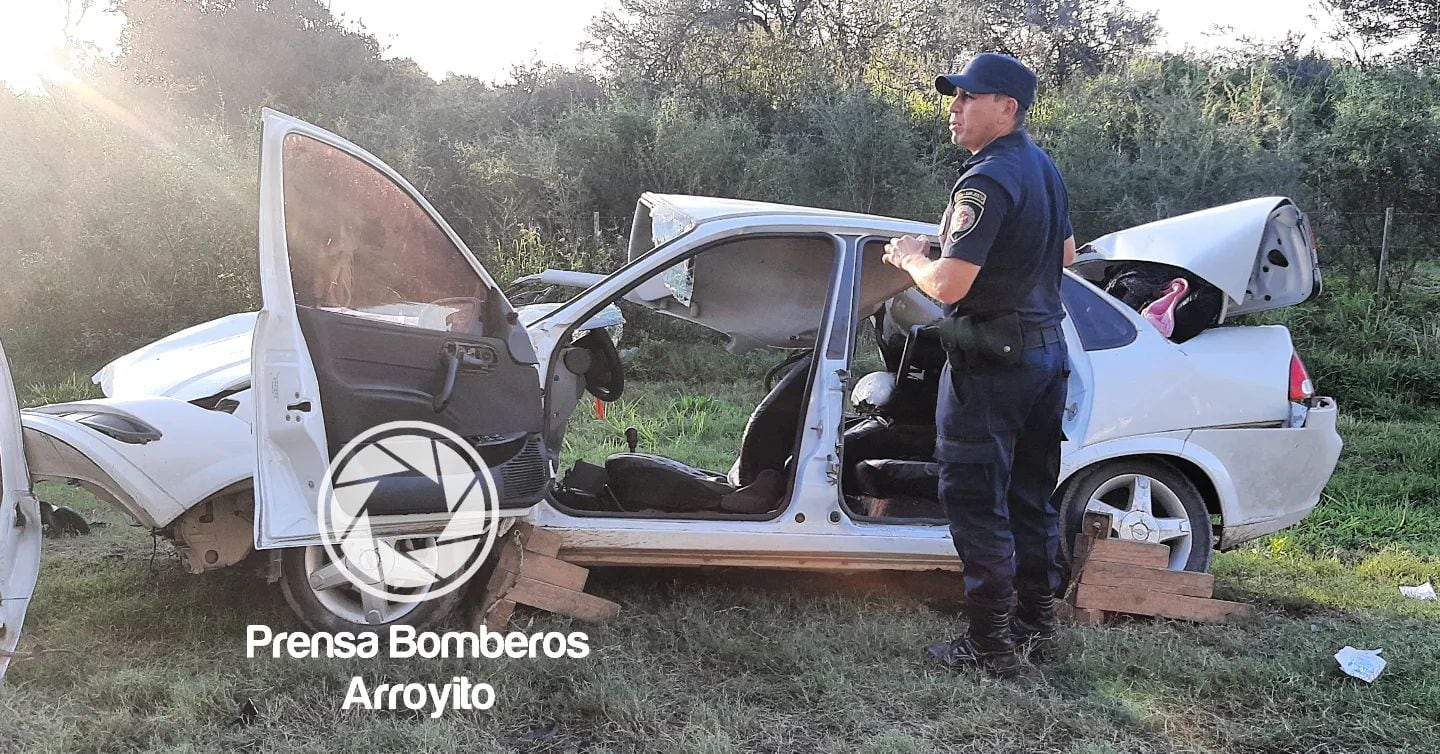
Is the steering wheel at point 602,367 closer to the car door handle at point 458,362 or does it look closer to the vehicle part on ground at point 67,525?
the car door handle at point 458,362

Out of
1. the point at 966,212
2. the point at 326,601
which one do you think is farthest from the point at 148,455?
the point at 966,212

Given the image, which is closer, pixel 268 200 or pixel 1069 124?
pixel 268 200

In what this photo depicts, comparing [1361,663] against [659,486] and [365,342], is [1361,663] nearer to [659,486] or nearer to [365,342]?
[659,486]

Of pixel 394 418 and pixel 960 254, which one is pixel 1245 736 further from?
pixel 394 418

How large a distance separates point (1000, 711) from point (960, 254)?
1.33 metres

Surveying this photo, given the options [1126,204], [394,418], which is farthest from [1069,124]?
[394,418]

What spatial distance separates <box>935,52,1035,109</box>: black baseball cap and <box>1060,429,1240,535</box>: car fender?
133 centimetres

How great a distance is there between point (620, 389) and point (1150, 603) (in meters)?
2.12

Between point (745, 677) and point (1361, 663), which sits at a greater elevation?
point (1361, 663)

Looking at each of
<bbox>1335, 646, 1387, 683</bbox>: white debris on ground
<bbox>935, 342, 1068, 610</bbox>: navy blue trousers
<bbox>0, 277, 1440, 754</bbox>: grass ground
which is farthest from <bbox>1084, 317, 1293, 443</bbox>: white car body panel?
<bbox>1335, 646, 1387, 683</bbox>: white debris on ground

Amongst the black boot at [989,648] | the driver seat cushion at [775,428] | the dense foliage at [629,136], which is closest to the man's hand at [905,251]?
the driver seat cushion at [775,428]

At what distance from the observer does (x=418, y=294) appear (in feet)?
11.3

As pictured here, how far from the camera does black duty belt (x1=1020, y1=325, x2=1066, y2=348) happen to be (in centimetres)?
319

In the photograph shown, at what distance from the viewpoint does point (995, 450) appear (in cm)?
319
